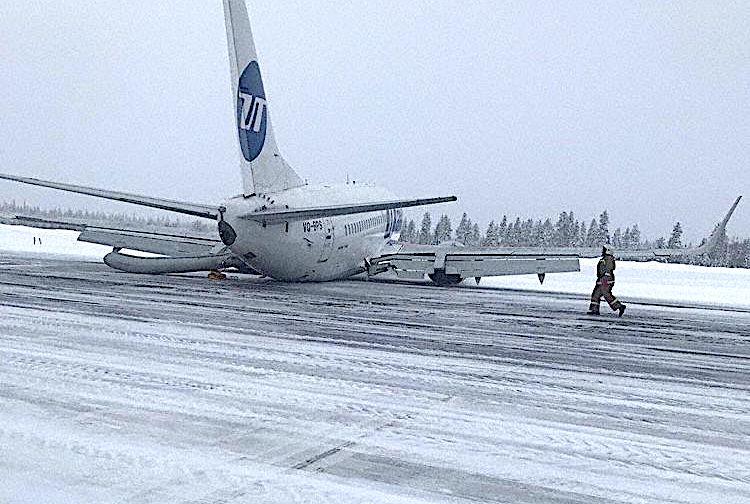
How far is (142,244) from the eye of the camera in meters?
29.1

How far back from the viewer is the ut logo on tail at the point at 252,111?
898 inches

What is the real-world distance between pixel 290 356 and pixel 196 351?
132cm

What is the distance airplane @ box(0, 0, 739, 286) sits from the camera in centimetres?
2138

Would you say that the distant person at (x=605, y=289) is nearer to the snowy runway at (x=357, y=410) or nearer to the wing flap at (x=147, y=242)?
the snowy runway at (x=357, y=410)

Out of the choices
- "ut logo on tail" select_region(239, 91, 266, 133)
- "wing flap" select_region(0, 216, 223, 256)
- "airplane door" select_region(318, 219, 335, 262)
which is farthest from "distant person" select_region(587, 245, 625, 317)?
"wing flap" select_region(0, 216, 223, 256)

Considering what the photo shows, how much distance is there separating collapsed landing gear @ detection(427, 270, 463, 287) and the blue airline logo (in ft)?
30.2

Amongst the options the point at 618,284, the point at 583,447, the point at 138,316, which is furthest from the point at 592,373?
the point at 618,284

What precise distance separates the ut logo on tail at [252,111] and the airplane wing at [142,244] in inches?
194

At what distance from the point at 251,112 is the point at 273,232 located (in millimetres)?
3848

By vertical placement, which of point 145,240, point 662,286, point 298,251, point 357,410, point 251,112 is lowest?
point 357,410

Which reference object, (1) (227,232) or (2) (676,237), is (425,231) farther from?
(1) (227,232)

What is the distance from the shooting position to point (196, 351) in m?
10.8

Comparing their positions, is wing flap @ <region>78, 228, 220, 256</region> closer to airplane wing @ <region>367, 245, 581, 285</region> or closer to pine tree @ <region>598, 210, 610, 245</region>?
airplane wing @ <region>367, 245, 581, 285</region>

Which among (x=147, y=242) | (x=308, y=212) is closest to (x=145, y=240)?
(x=147, y=242)
